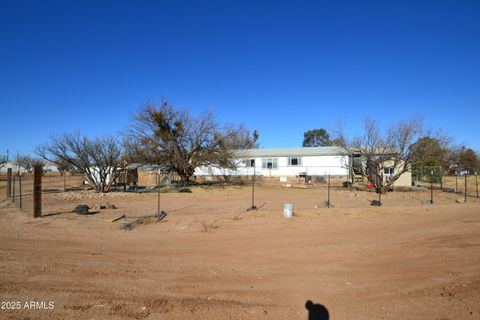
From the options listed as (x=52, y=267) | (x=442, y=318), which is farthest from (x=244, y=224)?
(x=442, y=318)

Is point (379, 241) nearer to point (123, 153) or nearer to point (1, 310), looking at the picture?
point (1, 310)

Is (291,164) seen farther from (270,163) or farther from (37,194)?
(37,194)

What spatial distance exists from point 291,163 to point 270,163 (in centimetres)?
270

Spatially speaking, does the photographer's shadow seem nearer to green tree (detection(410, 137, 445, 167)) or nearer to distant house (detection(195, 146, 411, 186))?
green tree (detection(410, 137, 445, 167))

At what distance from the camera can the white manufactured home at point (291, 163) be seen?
36719 mm

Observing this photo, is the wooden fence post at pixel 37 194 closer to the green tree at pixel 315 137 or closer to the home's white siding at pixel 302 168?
the home's white siding at pixel 302 168

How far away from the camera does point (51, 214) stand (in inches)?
529

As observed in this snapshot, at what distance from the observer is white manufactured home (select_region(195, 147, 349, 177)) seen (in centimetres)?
3672

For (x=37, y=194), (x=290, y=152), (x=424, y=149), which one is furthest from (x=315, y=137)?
(x=37, y=194)

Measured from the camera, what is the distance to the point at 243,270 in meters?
6.12

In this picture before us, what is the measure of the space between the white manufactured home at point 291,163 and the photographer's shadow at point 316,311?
31069 millimetres

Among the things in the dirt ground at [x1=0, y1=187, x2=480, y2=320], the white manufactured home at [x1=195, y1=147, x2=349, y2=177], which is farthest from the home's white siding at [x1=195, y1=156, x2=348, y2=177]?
the dirt ground at [x1=0, y1=187, x2=480, y2=320]

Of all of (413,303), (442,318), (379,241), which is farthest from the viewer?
(379,241)

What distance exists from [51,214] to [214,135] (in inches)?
723
